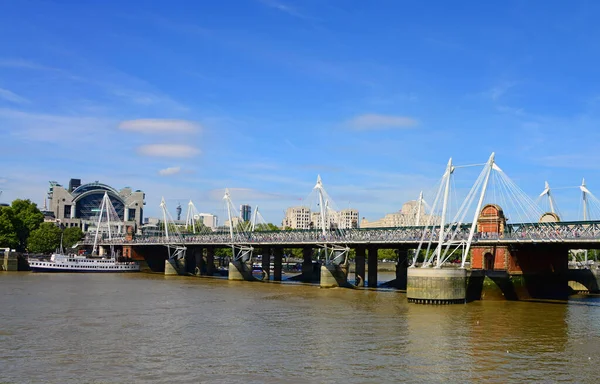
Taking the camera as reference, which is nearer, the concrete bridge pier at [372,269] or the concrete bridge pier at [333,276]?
the concrete bridge pier at [333,276]

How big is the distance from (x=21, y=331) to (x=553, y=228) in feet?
174

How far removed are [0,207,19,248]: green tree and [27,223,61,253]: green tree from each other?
5419 millimetres

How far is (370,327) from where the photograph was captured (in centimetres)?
4778

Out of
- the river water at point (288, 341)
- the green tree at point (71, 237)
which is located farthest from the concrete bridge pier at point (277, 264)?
the green tree at point (71, 237)

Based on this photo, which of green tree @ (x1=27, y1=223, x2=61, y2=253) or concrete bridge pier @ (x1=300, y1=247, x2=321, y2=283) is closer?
concrete bridge pier @ (x1=300, y1=247, x2=321, y2=283)

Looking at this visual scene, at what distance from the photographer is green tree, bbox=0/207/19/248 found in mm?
137375

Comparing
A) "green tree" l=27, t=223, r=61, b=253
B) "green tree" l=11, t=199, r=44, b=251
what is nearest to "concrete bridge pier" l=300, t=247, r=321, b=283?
"green tree" l=27, t=223, r=61, b=253

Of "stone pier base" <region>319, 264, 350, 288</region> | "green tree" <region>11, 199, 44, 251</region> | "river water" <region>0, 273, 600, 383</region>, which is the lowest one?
"river water" <region>0, 273, 600, 383</region>

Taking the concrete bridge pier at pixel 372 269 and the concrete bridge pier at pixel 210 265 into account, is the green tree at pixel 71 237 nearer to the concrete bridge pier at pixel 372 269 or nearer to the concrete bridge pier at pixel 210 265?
the concrete bridge pier at pixel 210 265

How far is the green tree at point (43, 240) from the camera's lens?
484ft

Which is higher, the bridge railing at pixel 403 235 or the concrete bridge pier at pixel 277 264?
the bridge railing at pixel 403 235

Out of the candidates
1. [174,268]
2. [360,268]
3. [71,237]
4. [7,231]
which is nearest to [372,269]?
[360,268]

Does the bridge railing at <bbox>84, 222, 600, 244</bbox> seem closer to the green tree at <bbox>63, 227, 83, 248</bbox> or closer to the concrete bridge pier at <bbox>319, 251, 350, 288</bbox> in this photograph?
the concrete bridge pier at <bbox>319, 251, 350, 288</bbox>

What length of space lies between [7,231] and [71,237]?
1401 inches
